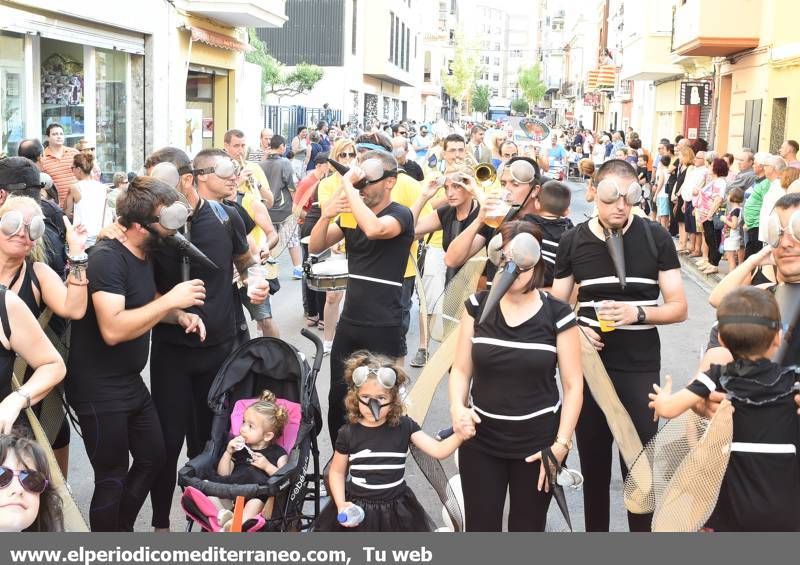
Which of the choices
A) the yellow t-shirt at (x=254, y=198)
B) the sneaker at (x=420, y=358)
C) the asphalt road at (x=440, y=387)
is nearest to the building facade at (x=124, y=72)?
the asphalt road at (x=440, y=387)

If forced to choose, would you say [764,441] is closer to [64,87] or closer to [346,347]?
[346,347]

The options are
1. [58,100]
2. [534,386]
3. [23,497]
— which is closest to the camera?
[23,497]

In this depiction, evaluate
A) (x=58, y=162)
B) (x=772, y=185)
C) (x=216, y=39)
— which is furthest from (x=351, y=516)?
(x=216, y=39)

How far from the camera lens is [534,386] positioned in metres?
3.96

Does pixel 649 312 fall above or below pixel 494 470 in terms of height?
above

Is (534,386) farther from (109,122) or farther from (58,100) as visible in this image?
(109,122)

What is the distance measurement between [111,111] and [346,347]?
46.2 feet

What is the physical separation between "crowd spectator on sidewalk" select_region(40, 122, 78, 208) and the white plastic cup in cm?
634

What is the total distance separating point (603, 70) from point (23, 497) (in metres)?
52.2

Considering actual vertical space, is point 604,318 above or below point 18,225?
below

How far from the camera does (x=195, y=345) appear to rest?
493 cm

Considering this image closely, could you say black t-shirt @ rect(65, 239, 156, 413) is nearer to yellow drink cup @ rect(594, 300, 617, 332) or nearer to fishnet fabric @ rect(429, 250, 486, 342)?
fishnet fabric @ rect(429, 250, 486, 342)

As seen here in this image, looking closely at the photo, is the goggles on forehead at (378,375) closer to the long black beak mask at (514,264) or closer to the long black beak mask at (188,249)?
the long black beak mask at (514,264)
